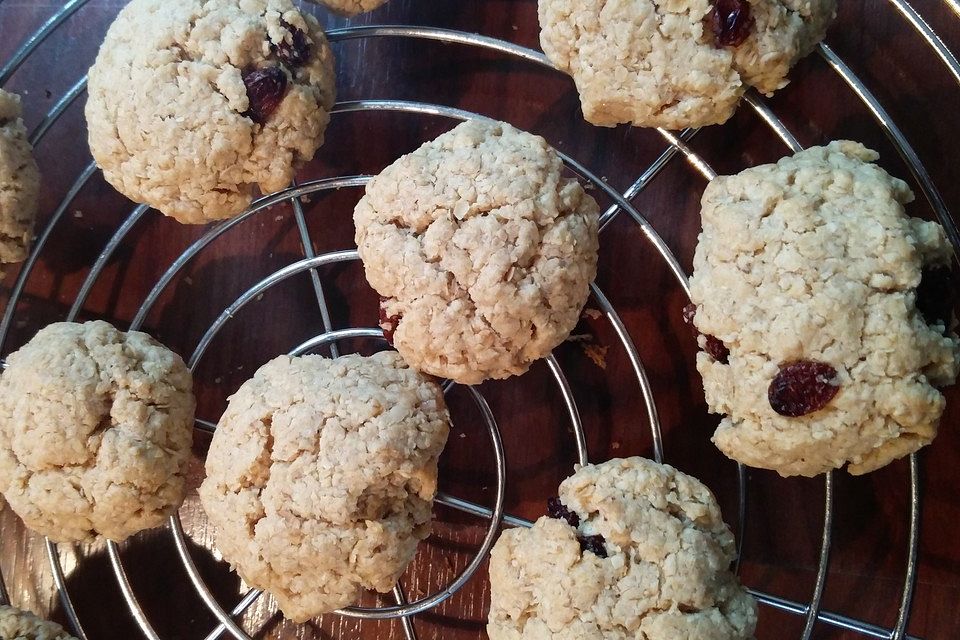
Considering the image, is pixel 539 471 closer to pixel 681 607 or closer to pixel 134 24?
pixel 681 607

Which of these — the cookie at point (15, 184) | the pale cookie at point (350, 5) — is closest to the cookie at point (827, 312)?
the pale cookie at point (350, 5)

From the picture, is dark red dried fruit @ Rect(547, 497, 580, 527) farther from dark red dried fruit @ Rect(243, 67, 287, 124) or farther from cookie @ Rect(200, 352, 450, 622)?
dark red dried fruit @ Rect(243, 67, 287, 124)

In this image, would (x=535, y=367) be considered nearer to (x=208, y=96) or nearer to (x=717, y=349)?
(x=717, y=349)

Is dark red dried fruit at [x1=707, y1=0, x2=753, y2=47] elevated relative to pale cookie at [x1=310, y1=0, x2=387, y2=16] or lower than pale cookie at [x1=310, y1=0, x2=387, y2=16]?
elevated

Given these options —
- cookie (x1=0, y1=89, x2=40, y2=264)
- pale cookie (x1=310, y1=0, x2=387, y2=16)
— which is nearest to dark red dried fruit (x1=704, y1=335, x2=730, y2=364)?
pale cookie (x1=310, y1=0, x2=387, y2=16)

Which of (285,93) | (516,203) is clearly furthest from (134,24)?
(516,203)
